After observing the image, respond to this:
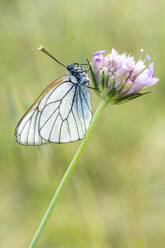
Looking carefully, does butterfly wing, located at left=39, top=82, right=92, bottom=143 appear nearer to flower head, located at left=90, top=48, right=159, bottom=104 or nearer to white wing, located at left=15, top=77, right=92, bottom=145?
white wing, located at left=15, top=77, right=92, bottom=145

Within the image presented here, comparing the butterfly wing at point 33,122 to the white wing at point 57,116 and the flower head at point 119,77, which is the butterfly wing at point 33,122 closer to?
the white wing at point 57,116

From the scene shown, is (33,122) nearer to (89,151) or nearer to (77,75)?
(77,75)

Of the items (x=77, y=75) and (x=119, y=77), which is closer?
(x=119, y=77)

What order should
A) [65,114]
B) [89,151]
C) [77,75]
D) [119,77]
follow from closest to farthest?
[119,77]
[77,75]
[65,114]
[89,151]

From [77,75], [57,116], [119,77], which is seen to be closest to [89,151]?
[57,116]

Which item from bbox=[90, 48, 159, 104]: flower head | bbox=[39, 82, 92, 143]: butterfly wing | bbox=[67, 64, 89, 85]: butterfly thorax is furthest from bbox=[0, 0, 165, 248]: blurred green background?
bbox=[90, 48, 159, 104]: flower head

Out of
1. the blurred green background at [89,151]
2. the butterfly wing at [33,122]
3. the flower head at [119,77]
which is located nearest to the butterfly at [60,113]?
the butterfly wing at [33,122]

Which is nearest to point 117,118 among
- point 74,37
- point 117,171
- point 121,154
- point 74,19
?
point 121,154

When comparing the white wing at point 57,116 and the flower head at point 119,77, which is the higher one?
the flower head at point 119,77
